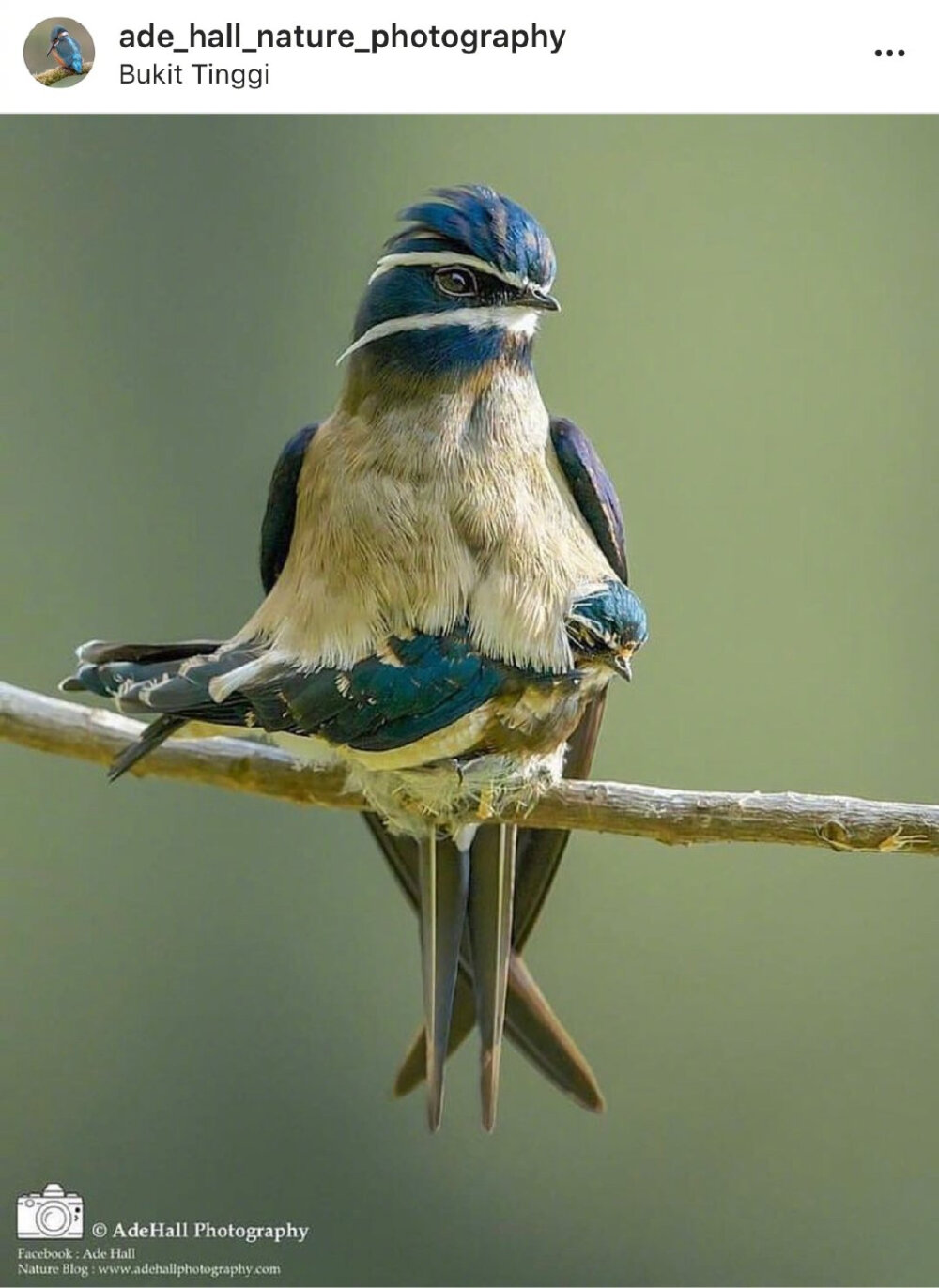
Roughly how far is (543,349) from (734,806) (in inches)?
17.5

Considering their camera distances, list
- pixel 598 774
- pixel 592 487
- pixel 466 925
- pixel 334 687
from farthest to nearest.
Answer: pixel 598 774 → pixel 466 925 → pixel 592 487 → pixel 334 687

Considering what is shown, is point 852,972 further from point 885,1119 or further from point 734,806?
point 734,806

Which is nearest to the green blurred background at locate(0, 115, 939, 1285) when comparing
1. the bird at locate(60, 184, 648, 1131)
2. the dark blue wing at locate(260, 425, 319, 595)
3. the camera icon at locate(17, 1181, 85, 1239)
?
the camera icon at locate(17, 1181, 85, 1239)

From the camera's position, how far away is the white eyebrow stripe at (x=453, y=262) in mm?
1049

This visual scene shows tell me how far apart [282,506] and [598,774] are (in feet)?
1.35

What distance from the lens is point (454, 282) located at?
1066mm

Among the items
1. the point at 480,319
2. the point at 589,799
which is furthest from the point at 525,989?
the point at 480,319

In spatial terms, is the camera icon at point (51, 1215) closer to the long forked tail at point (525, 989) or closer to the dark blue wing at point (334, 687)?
the long forked tail at point (525, 989)
